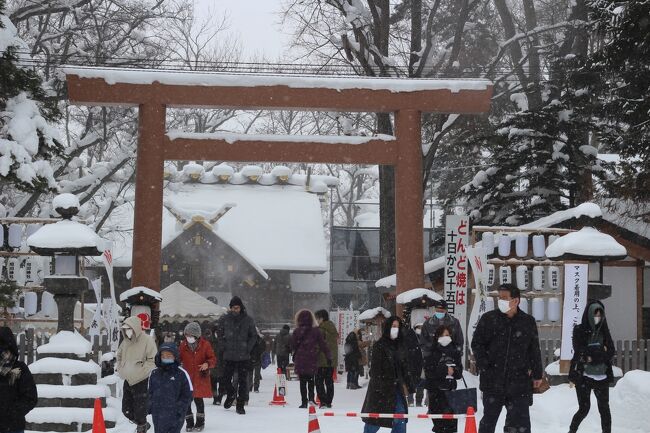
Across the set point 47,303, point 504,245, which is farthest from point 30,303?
point 504,245

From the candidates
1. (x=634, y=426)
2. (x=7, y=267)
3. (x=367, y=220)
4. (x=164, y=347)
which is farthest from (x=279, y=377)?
(x=367, y=220)

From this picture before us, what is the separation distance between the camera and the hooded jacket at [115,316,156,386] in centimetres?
1246

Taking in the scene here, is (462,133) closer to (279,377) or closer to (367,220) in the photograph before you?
(279,377)

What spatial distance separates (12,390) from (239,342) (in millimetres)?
8171

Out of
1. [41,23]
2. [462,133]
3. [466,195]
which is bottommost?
[466,195]

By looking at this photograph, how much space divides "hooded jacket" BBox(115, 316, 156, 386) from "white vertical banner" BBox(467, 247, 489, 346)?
8.06 metres

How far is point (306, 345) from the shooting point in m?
16.4

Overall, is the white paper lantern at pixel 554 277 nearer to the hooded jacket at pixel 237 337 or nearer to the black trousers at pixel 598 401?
the hooded jacket at pixel 237 337

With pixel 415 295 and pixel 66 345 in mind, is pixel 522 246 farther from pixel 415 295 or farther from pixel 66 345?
pixel 66 345

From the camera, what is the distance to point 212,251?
41.8 meters

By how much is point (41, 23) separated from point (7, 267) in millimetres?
10048

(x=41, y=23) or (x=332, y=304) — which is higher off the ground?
(x=41, y=23)

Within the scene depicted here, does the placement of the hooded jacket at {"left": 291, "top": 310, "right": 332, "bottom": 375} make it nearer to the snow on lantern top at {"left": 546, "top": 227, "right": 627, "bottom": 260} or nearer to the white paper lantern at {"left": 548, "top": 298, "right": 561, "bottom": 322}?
the snow on lantern top at {"left": 546, "top": 227, "right": 627, "bottom": 260}

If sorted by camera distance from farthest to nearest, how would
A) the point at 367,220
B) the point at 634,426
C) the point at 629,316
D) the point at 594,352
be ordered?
1. the point at 367,220
2. the point at 629,316
3. the point at 634,426
4. the point at 594,352
